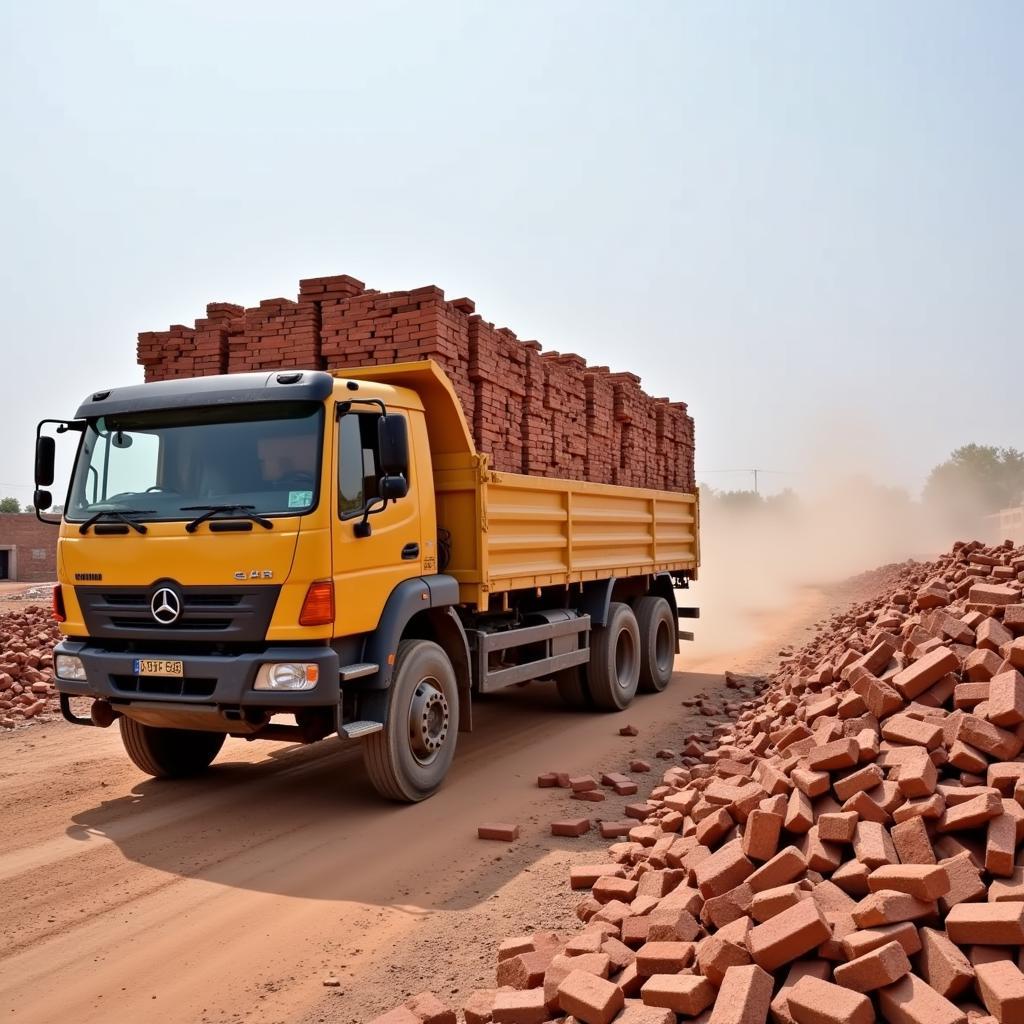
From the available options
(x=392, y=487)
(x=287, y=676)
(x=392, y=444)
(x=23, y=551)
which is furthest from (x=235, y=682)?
(x=23, y=551)

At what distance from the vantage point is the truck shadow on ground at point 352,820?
16.7 feet

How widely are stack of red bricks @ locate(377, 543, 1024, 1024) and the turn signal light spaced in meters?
2.14

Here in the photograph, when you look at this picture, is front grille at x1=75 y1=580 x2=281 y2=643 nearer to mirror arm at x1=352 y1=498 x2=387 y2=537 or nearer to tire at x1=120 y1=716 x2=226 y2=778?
mirror arm at x1=352 y1=498 x2=387 y2=537

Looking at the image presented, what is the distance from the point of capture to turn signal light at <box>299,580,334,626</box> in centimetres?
548

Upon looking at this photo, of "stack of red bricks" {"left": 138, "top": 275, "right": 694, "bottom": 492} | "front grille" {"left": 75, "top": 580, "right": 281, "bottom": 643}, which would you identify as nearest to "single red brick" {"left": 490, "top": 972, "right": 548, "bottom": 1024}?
"front grille" {"left": 75, "top": 580, "right": 281, "bottom": 643}

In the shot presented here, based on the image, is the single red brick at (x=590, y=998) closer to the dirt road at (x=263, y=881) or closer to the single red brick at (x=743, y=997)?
the single red brick at (x=743, y=997)

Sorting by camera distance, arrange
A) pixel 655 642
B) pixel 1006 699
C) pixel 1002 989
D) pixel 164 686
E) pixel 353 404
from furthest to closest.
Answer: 1. pixel 655 642
2. pixel 353 404
3. pixel 164 686
4. pixel 1006 699
5. pixel 1002 989

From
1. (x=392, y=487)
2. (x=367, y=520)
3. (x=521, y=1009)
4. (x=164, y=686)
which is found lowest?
(x=521, y=1009)

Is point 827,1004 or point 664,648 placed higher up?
point 664,648

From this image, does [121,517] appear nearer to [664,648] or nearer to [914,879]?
[914,879]

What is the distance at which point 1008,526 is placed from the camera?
54.7 metres

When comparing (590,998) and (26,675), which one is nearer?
(590,998)

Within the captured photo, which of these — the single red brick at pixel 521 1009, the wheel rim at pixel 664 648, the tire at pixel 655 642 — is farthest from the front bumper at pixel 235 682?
the wheel rim at pixel 664 648

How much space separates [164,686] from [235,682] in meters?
0.63
